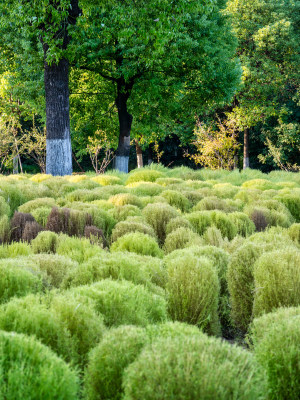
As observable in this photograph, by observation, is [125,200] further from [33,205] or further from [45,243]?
[45,243]

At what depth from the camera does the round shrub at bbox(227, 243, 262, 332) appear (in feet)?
8.95

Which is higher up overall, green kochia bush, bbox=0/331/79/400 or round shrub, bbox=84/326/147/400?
green kochia bush, bbox=0/331/79/400

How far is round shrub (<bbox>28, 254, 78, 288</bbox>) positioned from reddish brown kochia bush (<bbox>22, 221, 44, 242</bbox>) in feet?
3.51

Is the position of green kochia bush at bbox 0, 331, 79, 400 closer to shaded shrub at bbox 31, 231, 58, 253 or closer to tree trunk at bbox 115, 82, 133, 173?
shaded shrub at bbox 31, 231, 58, 253

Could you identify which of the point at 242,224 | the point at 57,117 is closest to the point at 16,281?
the point at 242,224

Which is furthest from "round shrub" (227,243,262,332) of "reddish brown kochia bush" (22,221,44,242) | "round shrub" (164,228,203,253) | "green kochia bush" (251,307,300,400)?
"reddish brown kochia bush" (22,221,44,242)

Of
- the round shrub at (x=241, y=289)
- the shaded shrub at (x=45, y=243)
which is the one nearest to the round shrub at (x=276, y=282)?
the round shrub at (x=241, y=289)

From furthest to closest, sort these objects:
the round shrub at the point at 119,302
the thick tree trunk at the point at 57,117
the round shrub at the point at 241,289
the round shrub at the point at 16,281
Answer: the thick tree trunk at the point at 57,117 < the round shrub at the point at 241,289 < the round shrub at the point at 16,281 < the round shrub at the point at 119,302

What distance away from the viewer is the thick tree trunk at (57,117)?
10.4 meters

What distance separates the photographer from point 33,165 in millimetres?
36781

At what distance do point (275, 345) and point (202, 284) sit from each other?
0.82 m

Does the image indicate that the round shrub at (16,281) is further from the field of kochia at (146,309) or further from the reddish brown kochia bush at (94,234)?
the reddish brown kochia bush at (94,234)

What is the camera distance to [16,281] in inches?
81.4

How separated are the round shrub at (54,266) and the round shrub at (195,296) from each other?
629 mm
